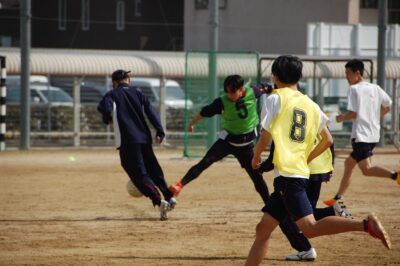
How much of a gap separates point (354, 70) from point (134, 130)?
9.49 feet

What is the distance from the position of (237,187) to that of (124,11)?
44.0m

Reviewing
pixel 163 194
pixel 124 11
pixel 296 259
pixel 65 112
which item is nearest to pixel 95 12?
pixel 124 11

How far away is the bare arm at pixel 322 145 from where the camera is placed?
8.48 m

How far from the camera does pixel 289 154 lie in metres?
8.17

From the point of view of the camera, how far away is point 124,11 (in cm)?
6059

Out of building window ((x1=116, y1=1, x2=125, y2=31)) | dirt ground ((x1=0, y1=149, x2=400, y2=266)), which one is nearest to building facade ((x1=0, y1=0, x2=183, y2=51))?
building window ((x1=116, y1=1, x2=125, y2=31))

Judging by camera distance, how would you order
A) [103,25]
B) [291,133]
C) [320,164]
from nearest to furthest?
1. [291,133]
2. [320,164]
3. [103,25]

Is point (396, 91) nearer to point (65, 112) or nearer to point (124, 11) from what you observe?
point (65, 112)

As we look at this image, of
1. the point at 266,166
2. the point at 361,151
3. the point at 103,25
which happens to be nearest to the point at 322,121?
the point at 266,166

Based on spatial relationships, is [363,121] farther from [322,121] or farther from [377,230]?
[377,230]

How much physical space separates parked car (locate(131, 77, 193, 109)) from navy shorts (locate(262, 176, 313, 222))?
23.6m

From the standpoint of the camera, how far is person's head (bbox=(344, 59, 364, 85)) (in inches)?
524

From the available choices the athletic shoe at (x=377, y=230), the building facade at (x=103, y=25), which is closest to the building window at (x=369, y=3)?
the building facade at (x=103, y=25)

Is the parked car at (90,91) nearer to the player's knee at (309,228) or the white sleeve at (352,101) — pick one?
the white sleeve at (352,101)
